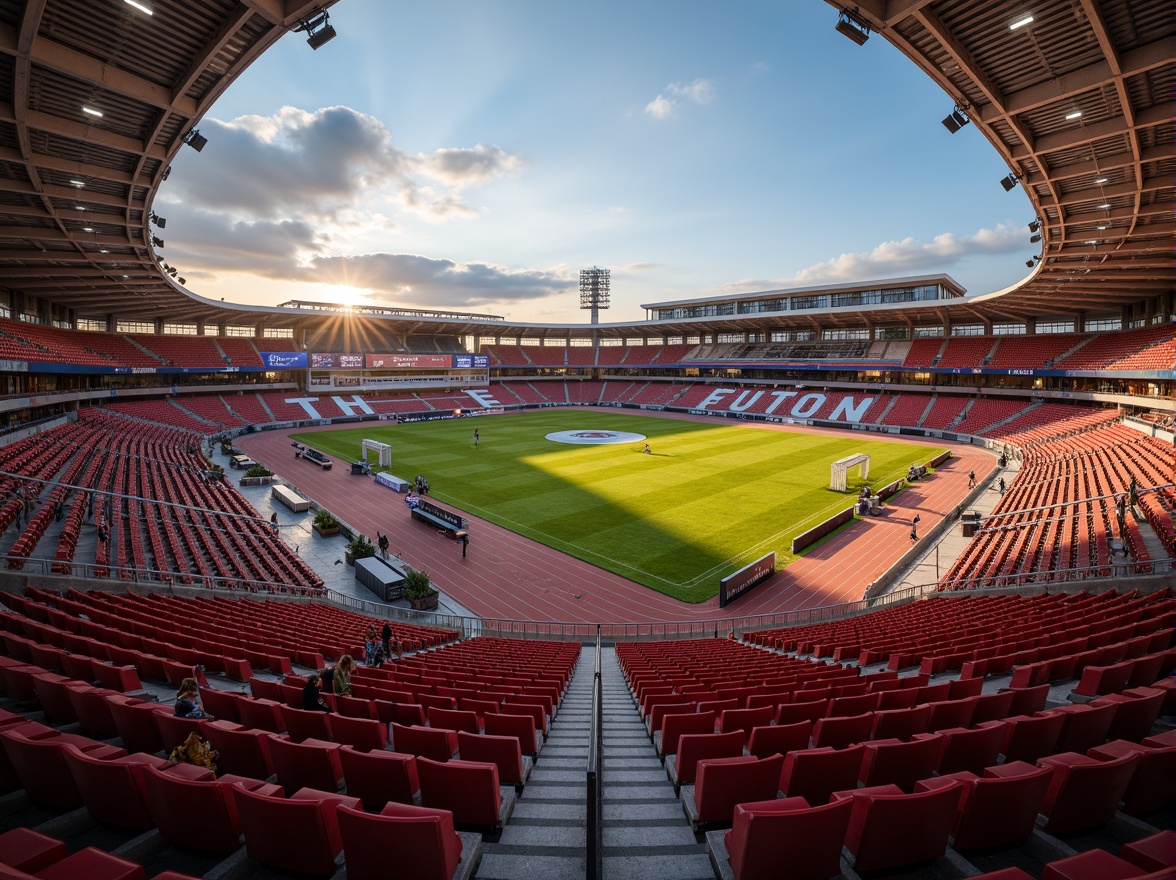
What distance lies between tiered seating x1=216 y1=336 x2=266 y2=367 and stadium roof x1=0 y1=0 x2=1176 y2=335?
3630 centimetres

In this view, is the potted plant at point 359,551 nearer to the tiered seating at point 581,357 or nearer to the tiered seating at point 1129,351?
the tiered seating at point 1129,351

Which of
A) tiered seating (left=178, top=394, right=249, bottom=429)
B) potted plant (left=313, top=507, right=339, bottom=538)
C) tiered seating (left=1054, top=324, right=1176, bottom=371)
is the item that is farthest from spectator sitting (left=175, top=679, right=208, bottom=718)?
tiered seating (left=178, top=394, right=249, bottom=429)

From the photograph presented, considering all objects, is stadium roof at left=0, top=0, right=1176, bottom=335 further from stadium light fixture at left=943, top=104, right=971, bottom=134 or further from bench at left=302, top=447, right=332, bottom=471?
bench at left=302, top=447, right=332, bottom=471

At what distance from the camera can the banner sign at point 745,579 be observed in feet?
65.2

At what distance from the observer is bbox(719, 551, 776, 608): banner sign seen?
19.9m

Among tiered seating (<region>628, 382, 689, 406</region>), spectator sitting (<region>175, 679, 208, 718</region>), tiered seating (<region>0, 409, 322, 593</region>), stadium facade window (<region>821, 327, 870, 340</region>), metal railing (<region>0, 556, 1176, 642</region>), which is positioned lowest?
metal railing (<region>0, 556, 1176, 642</region>)

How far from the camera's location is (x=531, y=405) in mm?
81375

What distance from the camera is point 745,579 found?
20.7 metres

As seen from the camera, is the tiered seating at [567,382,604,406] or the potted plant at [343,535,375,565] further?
the tiered seating at [567,382,604,406]

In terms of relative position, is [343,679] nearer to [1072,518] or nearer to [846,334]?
[1072,518]

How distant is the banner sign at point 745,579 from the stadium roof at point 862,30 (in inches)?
665

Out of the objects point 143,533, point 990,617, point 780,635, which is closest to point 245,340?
point 143,533

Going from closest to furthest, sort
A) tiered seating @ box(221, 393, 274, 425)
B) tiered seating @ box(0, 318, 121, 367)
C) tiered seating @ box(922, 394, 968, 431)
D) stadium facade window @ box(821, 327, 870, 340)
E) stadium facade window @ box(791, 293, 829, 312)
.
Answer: tiered seating @ box(0, 318, 121, 367) → tiered seating @ box(922, 394, 968, 431) → tiered seating @ box(221, 393, 274, 425) → stadium facade window @ box(821, 327, 870, 340) → stadium facade window @ box(791, 293, 829, 312)

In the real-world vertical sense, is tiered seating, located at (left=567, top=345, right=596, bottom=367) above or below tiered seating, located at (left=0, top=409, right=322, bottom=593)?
above
